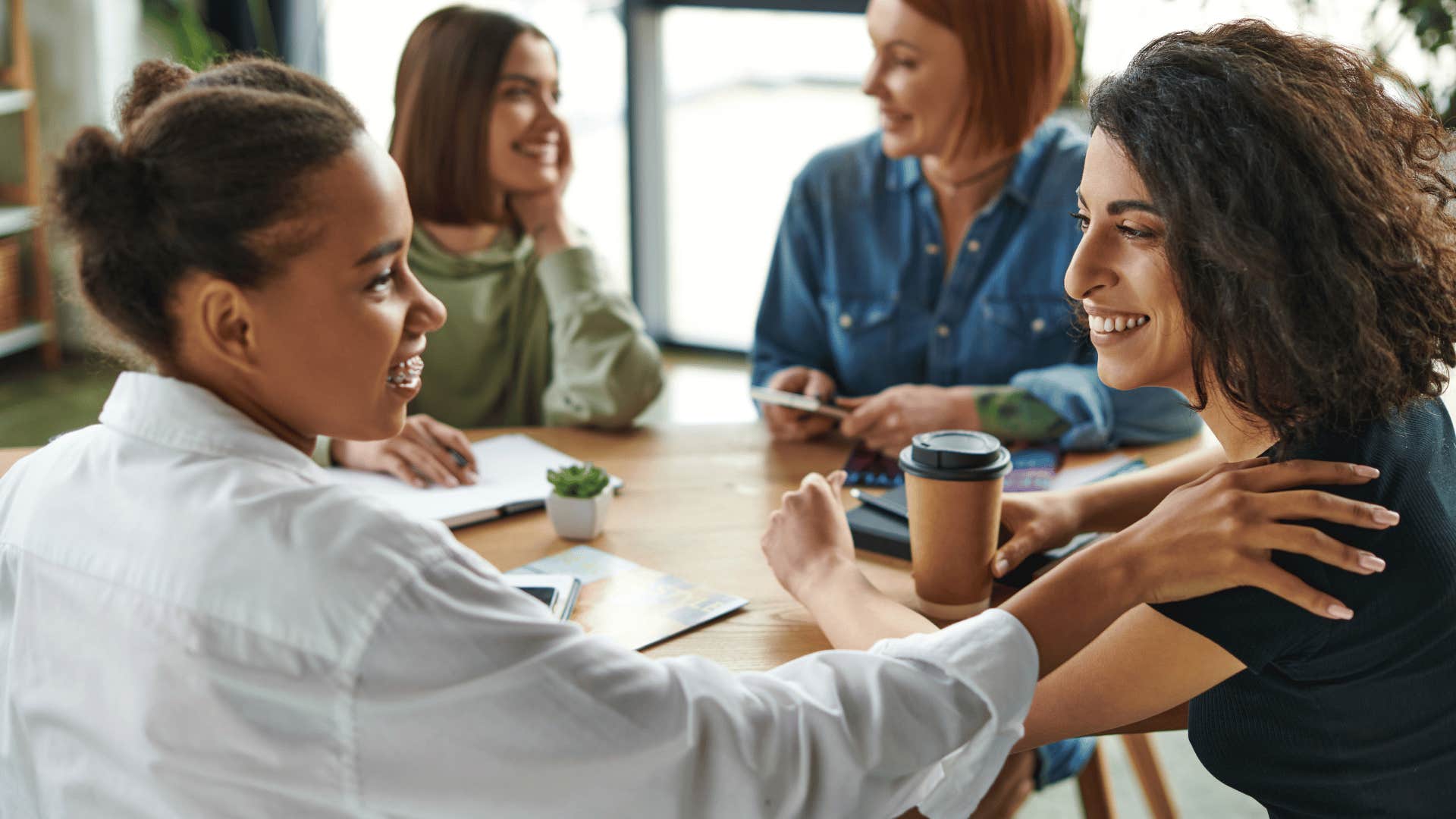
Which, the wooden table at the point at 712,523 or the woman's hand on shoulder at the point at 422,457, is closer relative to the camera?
the wooden table at the point at 712,523

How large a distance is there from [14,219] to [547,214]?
10.3 ft

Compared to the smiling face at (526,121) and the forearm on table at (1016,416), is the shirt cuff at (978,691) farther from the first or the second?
the smiling face at (526,121)

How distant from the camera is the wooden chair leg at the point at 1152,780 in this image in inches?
79.4

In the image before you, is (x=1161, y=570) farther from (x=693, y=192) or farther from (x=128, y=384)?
(x=693, y=192)

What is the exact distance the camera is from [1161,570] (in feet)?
3.58

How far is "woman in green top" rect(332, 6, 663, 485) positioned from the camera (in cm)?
212

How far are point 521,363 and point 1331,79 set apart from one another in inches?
58.8

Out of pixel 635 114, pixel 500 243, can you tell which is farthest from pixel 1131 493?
pixel 635 114

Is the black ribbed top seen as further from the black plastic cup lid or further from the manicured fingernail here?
the black plastic cup lid

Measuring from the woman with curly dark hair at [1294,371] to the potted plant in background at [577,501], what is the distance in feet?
1.98

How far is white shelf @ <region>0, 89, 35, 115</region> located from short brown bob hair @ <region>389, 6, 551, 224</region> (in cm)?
293

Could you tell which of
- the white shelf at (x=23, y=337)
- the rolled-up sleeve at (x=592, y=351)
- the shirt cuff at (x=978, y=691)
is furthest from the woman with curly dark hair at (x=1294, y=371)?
the white shelf at (x=23, y=337)

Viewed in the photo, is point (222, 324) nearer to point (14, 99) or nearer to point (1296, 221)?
point (1296, 221)

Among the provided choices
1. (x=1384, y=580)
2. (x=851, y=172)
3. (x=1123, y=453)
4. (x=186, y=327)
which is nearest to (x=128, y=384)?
(x=186, y=327)
